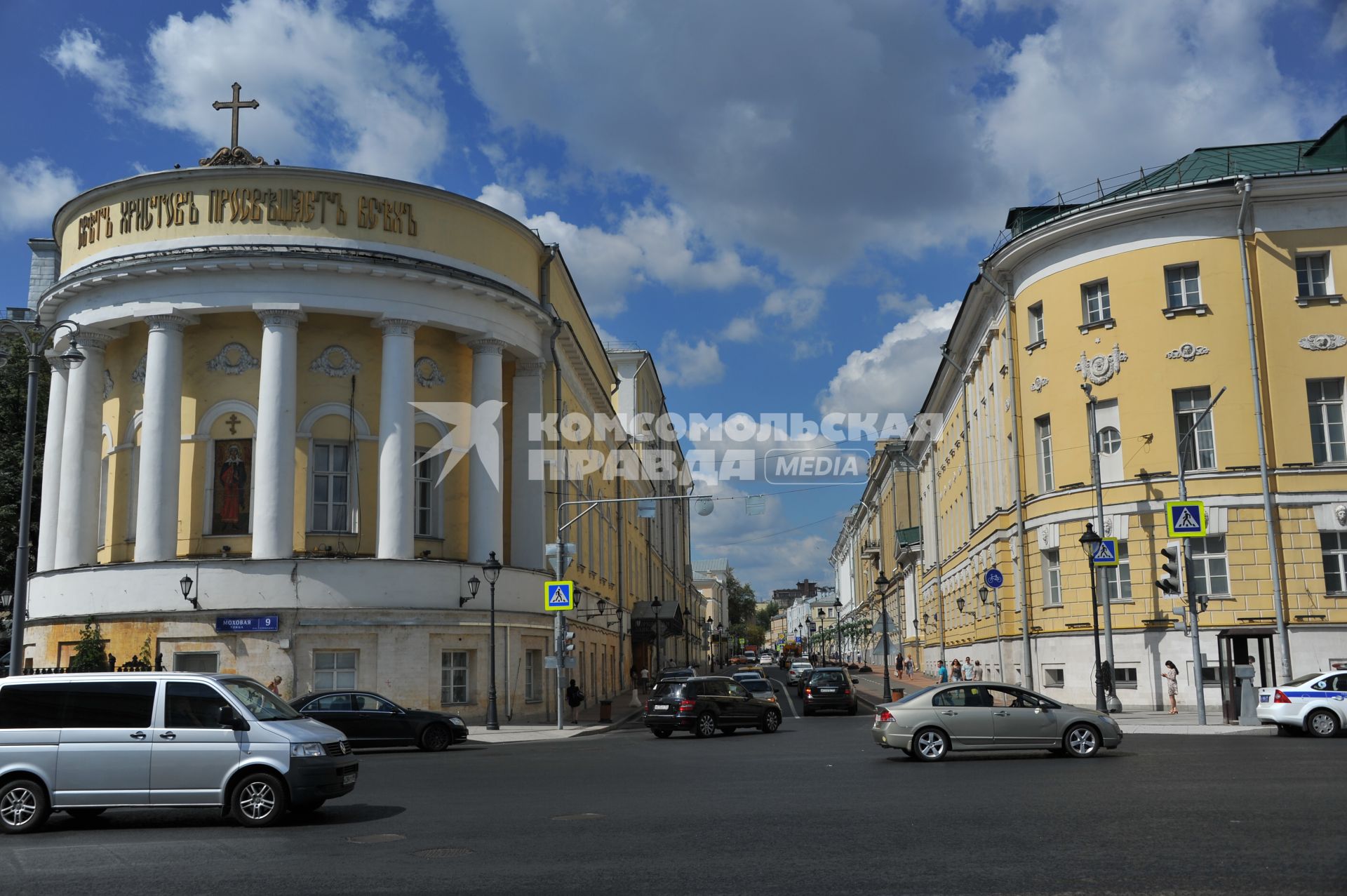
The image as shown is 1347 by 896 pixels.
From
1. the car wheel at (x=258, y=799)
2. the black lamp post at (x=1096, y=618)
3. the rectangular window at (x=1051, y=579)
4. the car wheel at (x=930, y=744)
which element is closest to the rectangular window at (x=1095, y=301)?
the rectangular window at (x=1051, y=579)

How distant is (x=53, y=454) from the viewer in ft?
117

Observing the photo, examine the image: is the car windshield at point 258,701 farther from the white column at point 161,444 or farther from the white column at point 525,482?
the white column at point 525,482

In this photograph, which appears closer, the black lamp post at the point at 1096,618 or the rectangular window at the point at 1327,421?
the black lamp post at the point at 1096,618

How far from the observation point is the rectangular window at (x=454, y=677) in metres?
32.9

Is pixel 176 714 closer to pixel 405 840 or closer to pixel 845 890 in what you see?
pixel 405 840

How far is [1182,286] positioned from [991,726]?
19.4 metres

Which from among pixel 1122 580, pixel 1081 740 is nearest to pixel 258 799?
pixel 1081 740

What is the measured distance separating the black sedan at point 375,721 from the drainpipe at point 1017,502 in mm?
19468

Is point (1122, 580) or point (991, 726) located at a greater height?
point (1122, 580)

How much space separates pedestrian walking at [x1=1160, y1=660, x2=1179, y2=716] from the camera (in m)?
30.2

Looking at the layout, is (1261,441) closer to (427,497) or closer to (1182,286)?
(1182,286)

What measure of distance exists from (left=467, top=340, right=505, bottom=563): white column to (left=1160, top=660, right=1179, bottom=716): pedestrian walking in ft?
64.6

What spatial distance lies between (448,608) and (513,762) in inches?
472

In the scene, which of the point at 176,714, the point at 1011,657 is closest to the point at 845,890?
the point at 176,714
